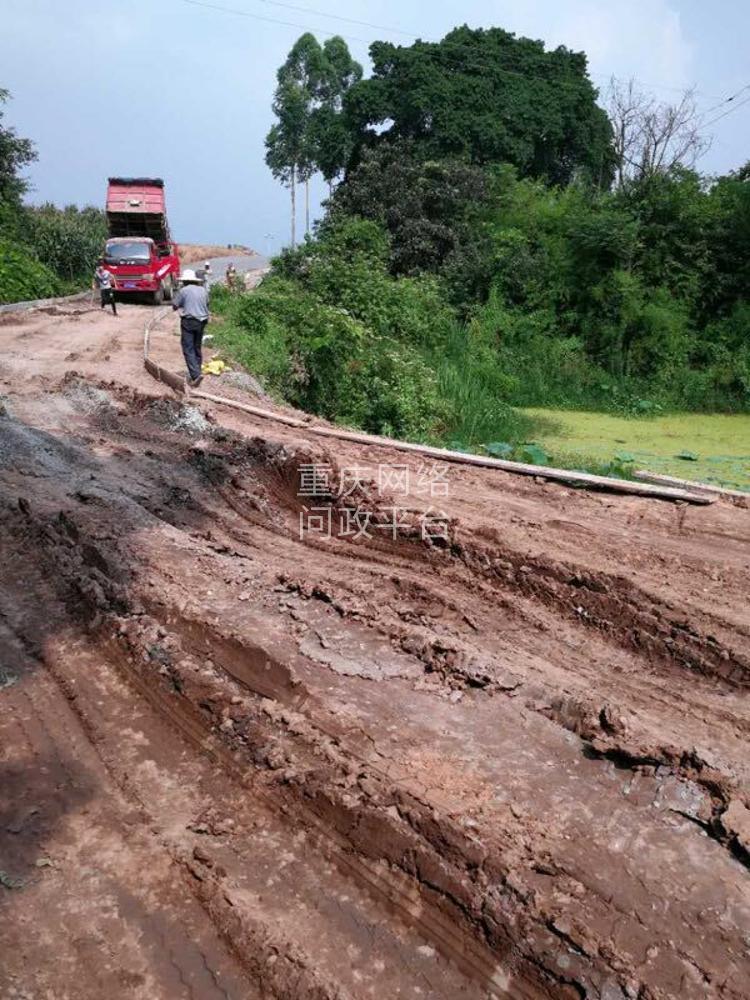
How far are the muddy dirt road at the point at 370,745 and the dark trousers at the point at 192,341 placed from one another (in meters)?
4.09

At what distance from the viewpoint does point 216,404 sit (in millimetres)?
9883

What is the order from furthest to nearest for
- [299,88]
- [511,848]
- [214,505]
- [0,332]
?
[299,88] < [0,332] < [214,505] < [511,848]

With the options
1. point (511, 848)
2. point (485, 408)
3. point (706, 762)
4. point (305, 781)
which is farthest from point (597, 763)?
point (485, 408)

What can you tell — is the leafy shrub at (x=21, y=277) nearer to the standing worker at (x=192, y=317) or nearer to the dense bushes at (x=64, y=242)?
the dense bushes at (x=64, y=242)

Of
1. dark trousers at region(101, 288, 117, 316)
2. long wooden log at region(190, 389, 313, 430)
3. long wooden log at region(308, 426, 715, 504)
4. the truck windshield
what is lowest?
long wooden log at region(308, 426, 715, 504)

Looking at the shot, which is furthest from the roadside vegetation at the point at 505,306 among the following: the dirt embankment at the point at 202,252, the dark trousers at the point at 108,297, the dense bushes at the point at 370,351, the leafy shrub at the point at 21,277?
the dirt embankment at the point at 202,252

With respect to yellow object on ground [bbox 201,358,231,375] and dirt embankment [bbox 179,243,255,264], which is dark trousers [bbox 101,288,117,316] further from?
dirt embankment [bbox 179,243,255,264]

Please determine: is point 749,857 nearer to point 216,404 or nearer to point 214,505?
point 214,505

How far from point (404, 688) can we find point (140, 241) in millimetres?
20598

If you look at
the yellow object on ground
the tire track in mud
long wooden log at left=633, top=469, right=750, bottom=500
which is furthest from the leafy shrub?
long wooden log at left=633, top=469, right=750, bottom=500

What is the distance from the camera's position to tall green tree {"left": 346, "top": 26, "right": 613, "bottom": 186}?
1126 inches

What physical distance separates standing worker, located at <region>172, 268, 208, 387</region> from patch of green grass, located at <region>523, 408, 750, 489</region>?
5206mm

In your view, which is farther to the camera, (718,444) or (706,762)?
(718,444)

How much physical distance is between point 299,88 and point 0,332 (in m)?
36.0
